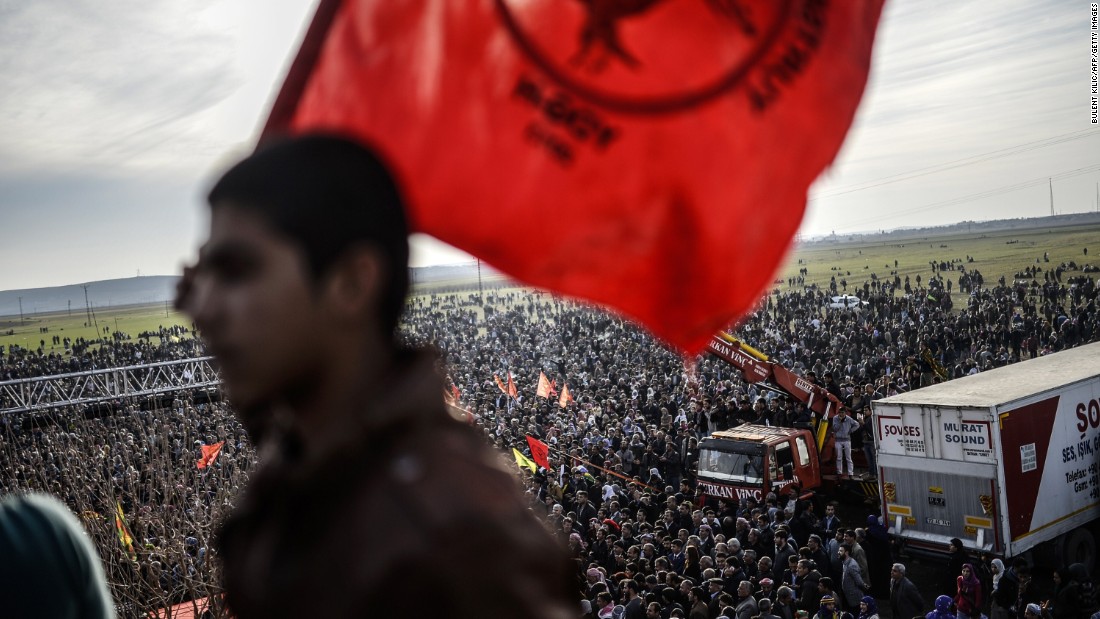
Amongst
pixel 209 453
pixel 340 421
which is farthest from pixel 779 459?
pixel 340 421

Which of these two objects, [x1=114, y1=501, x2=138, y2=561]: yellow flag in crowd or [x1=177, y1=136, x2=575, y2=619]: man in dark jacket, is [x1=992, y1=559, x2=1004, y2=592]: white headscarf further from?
[x1=177, y1=136, x2=575, y2=619]: man in dark jacket

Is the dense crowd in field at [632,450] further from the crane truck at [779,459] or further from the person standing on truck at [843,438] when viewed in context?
the person standing on truck at [843,438]

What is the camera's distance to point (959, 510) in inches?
493

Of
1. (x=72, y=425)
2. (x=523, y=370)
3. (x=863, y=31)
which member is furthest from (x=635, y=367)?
(x=863, y=31)

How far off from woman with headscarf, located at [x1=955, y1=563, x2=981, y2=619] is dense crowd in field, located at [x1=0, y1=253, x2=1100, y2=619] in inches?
29.9

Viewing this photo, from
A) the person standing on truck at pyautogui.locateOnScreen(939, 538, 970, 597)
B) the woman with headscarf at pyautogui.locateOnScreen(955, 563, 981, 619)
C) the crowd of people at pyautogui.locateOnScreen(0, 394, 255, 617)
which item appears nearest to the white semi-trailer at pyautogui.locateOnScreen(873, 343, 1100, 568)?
the person standing on truck at pyautogui.locateOnScreen(939, 538, 970, 597)

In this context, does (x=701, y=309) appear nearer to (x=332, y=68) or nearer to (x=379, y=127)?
(x=379, y=127)

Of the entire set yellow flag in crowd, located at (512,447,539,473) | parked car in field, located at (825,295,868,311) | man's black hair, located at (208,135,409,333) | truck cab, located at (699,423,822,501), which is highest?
parked car in field, located at (825,295,868,311)

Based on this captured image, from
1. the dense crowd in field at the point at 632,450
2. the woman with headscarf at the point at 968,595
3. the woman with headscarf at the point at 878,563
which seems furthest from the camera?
the woman with headscarf at the point at 878,563

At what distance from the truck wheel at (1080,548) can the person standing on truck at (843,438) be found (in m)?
4.44

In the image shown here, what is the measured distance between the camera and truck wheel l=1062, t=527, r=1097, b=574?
42.1ft

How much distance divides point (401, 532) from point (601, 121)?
137cm

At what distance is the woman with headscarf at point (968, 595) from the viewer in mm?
10070

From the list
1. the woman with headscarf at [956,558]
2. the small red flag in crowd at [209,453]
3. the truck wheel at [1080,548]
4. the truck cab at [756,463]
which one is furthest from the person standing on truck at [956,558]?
the small red flag in crowd at [209,453]
